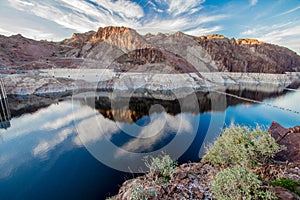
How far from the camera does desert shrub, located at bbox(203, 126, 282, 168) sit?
3121 millimetres

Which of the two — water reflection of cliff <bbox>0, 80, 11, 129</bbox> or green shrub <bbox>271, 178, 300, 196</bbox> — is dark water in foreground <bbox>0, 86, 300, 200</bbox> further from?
green shrub <bbox>271, 178, 300, 196</bbox>

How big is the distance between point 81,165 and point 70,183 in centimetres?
126

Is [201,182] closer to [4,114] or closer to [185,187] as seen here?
[185,187]

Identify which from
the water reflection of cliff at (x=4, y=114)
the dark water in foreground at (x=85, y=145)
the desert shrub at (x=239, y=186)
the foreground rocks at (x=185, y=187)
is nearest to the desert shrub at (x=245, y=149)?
the foreground rocks at (x=185, y=187)

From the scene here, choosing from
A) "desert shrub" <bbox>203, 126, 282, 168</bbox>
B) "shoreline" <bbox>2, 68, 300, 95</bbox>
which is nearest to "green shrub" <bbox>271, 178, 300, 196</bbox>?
"desert shrub" <bbox>203, 126, 282, 168</bbox>

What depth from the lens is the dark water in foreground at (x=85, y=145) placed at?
20.9 feet

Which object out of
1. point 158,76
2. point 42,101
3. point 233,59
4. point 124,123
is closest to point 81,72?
point 42,101

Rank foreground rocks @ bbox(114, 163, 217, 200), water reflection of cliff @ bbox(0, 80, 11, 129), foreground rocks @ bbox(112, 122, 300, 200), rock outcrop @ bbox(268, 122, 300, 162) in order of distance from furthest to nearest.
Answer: water reflection of cliff @ bbox(0, 80, 11, 129)
rock outcrop @ bbox(268, 122, 300, 162)
foreground rocks @ bbox(114, 163, 217, 200)
foreground rocks @ bbox(112, 122, 300, 200)

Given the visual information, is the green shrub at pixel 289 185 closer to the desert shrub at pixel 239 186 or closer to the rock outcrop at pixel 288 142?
the desert shrub at pixel 239 186

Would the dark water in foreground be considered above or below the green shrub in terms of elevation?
below

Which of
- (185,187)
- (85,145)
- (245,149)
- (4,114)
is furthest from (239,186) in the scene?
(4,114)

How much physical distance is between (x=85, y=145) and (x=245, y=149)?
9.33m

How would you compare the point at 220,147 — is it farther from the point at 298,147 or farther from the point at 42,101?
the point at 42,101

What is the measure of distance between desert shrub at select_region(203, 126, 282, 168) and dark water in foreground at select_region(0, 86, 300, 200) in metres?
2.95
